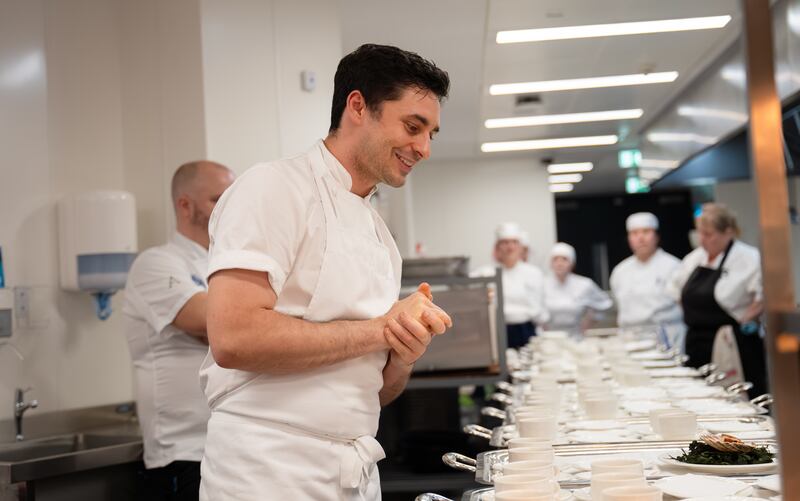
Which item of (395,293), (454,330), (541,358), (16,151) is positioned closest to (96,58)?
(16,151)

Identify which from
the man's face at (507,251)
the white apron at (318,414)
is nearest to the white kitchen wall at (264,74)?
the white apron at (318,414)

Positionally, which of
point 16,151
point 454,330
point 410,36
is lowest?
point 454,330

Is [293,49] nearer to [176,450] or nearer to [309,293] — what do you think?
[176,450]

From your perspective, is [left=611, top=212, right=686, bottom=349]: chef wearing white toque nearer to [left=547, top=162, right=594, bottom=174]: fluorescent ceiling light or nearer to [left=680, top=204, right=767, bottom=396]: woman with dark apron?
[left=680, top=204, right=767, bottom=396]: woman with dark apron

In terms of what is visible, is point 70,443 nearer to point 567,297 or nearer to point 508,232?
point 508,232

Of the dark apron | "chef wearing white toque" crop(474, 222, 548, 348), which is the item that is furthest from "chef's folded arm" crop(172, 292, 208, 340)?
"chef wearing white toque" crop(474, 222, 548, 348)

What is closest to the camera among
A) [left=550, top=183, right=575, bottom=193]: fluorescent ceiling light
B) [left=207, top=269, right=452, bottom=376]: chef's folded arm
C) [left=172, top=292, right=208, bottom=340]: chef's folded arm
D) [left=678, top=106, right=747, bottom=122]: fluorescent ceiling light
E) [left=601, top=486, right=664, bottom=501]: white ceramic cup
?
[left=601, top=486, right=664, bottom=501]: white ceramic cup

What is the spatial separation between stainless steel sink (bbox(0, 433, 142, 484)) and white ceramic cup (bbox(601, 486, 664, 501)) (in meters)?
1.97

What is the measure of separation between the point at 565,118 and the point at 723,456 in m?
6.81

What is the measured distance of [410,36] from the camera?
214 inches

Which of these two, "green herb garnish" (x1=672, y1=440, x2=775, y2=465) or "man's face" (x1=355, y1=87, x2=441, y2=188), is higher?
"man's face" (x1=355, y1=87, x2=441, y2=188)

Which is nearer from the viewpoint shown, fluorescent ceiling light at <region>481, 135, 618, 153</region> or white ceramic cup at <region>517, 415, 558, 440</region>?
white ceramic cup at <region>517, 415, 558, 440</region>

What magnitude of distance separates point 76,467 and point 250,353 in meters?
1.51

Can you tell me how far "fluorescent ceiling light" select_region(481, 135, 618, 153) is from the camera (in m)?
9.41
